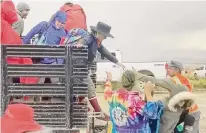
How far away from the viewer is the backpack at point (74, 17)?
219 inches

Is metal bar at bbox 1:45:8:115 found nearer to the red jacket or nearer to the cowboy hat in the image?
A: the red jacket

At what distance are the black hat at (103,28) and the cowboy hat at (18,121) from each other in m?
2.53

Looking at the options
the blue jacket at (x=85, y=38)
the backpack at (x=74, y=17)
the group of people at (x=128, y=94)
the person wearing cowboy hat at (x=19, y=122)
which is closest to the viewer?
the person wearing cowboy hat at (x=19, y=122)

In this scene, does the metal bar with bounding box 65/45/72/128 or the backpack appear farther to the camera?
the backpack

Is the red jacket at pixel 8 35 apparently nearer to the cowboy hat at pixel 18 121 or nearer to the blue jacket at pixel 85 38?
the blue jacket at pixel 85 38

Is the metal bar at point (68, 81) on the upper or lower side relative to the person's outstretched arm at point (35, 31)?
lower

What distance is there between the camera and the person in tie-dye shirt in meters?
5.08

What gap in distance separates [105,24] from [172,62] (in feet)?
3.14

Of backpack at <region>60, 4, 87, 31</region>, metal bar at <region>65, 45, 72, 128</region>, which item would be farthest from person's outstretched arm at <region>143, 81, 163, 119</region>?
metal bar at <region>65, 45, 72, 128</region>

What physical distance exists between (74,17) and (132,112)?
1.27 m

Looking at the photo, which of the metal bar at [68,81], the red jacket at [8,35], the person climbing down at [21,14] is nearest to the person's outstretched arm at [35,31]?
the person climbing down at [21,14]

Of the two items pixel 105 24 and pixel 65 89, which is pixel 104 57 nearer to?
pixel 105 24

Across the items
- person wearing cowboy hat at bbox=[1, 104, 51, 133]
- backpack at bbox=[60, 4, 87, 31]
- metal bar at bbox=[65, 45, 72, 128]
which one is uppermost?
backpack at bbox=[60, 4, 87, 31]

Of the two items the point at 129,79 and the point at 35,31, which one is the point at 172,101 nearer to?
the point at 129,79
